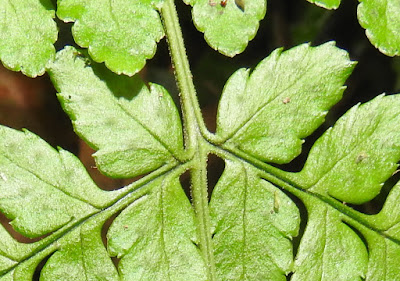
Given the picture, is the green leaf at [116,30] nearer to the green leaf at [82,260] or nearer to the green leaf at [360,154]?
the green leaf at [82,260]

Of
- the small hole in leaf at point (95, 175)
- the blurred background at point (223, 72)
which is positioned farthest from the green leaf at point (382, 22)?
the small hole in leaf at point (95, 175)

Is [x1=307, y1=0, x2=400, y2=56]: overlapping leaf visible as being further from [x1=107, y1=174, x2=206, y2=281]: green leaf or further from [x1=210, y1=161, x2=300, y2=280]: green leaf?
[x1=107, y1=174, x2=206, y2=281]: green leaf

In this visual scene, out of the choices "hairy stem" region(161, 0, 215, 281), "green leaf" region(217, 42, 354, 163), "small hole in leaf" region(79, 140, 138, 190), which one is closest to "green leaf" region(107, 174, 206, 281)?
"hairy stem" region(161, 0, 215, 281)

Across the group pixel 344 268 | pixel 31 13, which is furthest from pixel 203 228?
pixel 31 13

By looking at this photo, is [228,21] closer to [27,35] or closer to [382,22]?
[382,22]

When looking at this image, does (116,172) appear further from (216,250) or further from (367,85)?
(367,85)
